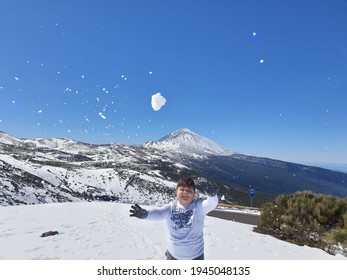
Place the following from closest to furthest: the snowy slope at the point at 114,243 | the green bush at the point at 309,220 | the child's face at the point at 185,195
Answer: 1. the child's face at the point at 185,195
2. the snowy slope at the point at 114,243
3. the green bush at the point at 309,220

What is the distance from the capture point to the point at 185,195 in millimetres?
4121

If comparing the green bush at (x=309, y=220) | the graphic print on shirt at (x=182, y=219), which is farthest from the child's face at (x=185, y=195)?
the green bush at (x=309, y=220)

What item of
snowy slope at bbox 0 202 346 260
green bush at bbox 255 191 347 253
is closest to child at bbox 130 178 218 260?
snowy slope at bbox 0 202 346 260

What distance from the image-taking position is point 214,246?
1007 centimetres

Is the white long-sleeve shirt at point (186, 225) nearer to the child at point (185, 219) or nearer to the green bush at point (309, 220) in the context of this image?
the child at point (185, 219)

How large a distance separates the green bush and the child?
8.18 m

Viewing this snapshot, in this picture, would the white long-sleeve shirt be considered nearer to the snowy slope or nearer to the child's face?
the child's face

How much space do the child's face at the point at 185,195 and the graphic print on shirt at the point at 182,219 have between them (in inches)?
4.9

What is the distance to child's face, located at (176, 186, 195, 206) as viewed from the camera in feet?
13.5

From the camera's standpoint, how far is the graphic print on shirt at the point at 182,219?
411 cm
